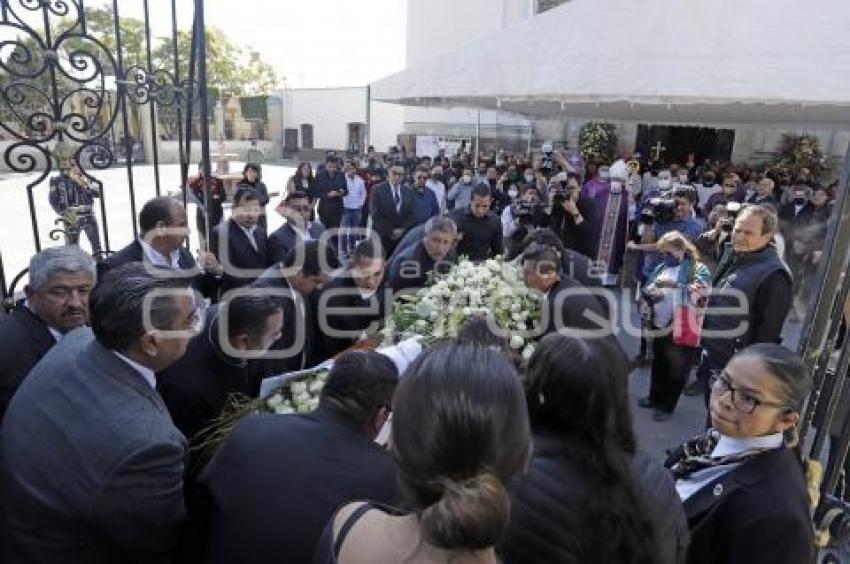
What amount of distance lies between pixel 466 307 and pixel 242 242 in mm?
2244

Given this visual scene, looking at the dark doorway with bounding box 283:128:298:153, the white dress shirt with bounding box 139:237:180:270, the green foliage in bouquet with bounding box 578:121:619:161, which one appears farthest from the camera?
the dark doorway with bounding box 283:128:298:153

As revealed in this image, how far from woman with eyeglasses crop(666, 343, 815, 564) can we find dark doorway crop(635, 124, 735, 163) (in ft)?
57.6

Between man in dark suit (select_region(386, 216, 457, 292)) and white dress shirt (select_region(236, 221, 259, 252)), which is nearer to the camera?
man in dark suit (select_region(386, 216, 457, 292))

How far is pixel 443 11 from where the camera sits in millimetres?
24094

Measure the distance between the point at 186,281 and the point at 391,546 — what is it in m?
1.32

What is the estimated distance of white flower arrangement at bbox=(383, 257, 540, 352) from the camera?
2.95m

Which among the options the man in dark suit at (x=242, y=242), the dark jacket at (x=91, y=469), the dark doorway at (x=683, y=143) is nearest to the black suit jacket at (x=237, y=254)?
the man in dark suit at (x=242, y=242)

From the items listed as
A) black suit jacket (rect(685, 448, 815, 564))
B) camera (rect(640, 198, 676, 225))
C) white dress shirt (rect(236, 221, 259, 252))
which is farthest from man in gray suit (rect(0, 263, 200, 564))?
camera (rect(640, 198, 676, 225))

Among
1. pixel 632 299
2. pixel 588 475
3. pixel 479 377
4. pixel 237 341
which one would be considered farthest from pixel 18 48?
pixel 632 299

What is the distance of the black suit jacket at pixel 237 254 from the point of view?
434 centimetres

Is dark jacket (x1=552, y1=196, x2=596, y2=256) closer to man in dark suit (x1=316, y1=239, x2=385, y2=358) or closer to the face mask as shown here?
the face mask

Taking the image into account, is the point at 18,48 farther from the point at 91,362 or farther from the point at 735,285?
the point at 735,285

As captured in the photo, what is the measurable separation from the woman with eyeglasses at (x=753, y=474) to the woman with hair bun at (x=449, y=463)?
90 cm

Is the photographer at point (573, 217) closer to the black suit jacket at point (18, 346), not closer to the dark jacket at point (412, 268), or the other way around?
the dark jacket at point (412, 268)
